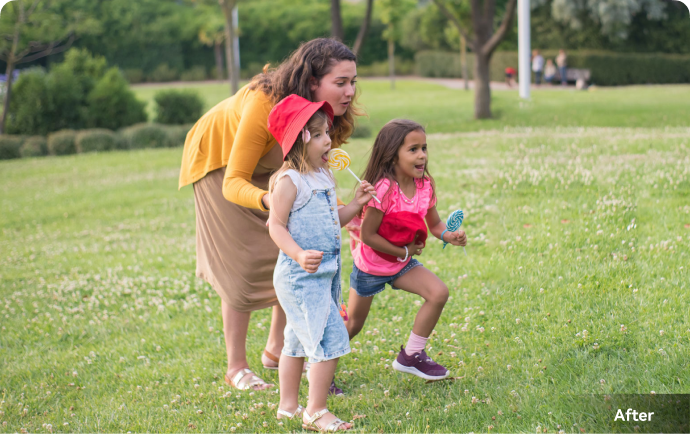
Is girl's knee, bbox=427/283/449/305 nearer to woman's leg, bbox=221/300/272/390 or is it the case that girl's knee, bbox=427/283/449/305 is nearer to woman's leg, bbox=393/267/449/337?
woman's leg, bbox=393/267/449/337

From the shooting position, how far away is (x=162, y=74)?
5247cm

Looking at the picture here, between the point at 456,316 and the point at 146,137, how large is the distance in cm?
1776

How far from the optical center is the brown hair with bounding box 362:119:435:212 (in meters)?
3.74

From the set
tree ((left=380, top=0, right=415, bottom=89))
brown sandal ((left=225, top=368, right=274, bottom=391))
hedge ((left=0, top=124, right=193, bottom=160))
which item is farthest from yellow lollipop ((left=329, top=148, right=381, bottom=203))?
tree ((left=380, top=0, right=415, bottom=89))

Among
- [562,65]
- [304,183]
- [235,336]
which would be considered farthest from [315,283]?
[562,65]

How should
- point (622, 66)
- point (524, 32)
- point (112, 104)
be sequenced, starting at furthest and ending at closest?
1. point (622, 66)
2. point (112, 104)
3. point (524, 32)

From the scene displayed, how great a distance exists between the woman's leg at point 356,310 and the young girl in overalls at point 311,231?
0.52 meters

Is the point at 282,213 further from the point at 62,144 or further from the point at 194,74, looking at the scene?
the point at 194,74

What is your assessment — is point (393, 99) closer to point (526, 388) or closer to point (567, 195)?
point (567, 195)

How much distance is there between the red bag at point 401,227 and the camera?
149 inches

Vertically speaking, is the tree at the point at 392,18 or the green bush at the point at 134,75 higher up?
the tree at the point at 392,18

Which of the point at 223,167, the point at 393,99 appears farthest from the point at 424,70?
the point at 223,167

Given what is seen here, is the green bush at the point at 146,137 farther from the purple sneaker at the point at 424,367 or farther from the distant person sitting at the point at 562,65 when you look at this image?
the distant person sitting at the point at 562,65

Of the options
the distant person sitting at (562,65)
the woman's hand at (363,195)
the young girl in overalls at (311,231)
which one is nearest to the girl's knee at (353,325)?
the young girl in overalls at (311,231)
